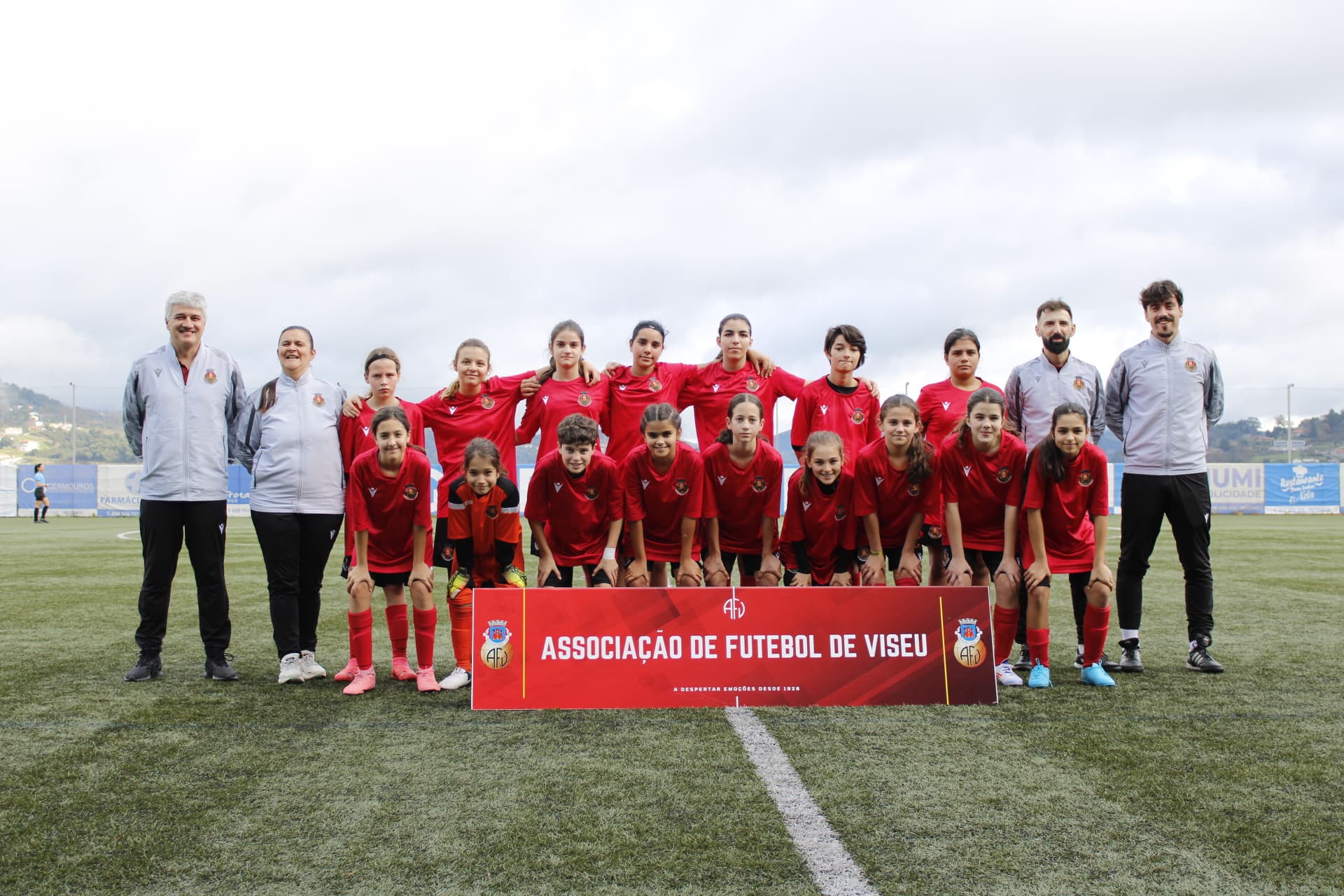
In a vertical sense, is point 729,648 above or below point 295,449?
below

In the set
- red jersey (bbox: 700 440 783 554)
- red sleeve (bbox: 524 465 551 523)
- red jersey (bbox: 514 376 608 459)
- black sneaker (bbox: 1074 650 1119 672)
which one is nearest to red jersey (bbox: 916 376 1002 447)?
red jersey (bbox: 700 440 783 554)

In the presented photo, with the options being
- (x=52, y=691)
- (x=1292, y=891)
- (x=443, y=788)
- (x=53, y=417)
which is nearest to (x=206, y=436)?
(x=52, y=691)

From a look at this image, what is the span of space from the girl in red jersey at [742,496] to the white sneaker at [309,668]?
2161 mm

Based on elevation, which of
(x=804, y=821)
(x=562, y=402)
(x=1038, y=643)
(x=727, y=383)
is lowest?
(x=804, y=821)

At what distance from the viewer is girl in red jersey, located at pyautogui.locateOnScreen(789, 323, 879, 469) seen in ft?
17.7

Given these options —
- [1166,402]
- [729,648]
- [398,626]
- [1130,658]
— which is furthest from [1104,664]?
[398,626]

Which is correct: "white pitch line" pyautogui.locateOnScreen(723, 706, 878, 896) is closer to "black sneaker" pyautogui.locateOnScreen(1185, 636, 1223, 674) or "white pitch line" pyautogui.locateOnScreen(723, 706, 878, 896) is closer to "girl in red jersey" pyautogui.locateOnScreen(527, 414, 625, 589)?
"girl in red jersey" pyautogui.locateOnScreen(527, 414, 625, 589)

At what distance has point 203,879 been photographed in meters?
2.30

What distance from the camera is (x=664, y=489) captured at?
16.1 feet

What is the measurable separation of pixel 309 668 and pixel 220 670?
46cm

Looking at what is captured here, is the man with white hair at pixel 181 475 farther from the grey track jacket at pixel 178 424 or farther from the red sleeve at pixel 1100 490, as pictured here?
the red sleeve at pixel 1100 490

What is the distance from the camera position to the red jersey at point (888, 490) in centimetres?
477

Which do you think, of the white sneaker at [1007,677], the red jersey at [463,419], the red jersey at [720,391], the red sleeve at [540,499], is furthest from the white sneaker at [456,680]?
the white sneaker at [1007,677]

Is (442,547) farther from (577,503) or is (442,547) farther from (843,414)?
(843,414)
